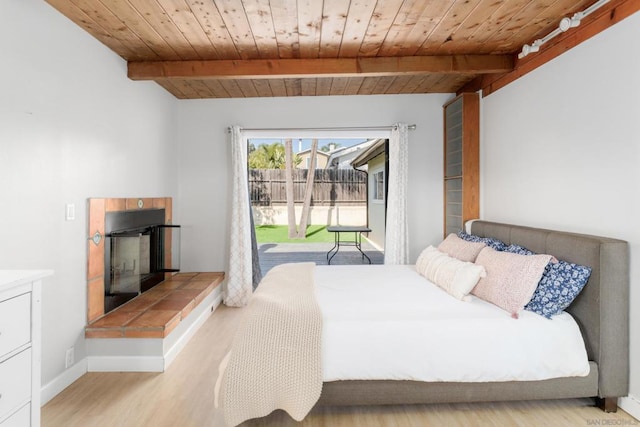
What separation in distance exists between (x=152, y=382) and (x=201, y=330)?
94 cm

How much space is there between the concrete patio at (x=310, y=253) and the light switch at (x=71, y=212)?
266cm

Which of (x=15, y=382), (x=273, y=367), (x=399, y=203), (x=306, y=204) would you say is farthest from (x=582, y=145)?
(x=306, y=204)

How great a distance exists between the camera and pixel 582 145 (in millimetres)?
2322

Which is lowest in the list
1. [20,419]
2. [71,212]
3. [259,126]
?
[20,419]

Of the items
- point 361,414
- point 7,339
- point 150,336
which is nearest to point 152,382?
point 150,336

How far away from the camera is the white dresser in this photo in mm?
1354

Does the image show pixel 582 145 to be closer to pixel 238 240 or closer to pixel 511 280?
pixel 511 280

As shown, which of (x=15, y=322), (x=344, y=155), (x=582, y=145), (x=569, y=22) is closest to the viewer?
(x=15, y=322)

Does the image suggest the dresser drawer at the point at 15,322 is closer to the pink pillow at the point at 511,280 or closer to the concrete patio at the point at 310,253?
the pink pillow at the point at 511,280

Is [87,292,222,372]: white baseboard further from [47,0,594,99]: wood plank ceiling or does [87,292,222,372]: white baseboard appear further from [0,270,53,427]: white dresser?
[47,0,594,99]: wood plank ceiling

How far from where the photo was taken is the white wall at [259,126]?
416 centimetres

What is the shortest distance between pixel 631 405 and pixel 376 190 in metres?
3.56

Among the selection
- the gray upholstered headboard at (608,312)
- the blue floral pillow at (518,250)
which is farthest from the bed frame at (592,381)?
the blue floral pillow at (518,250)

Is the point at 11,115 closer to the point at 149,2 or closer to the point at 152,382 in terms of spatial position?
the point at 149,2
